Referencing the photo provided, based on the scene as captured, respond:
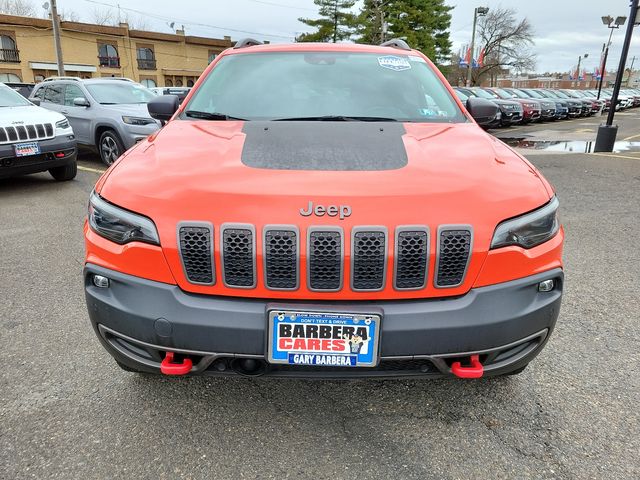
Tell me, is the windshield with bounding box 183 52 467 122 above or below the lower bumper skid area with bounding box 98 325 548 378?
above

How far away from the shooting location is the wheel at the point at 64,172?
24.0ft

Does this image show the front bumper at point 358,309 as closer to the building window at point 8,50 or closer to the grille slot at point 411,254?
the grille slot at point 411,254

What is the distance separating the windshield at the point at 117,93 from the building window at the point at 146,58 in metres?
40.7

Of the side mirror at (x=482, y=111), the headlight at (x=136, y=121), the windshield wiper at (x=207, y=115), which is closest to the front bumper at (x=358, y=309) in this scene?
the windshield wiper at (x=207, y=115)

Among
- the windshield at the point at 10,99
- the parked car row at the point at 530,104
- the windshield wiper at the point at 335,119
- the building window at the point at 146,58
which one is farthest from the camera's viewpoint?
the building window at the point at 146,58

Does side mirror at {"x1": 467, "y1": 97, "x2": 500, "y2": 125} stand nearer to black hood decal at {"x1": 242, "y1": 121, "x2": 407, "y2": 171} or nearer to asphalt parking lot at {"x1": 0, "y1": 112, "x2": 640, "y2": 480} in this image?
black hood decal at {"x1": 242, "y1": 121, "x2": 407, "y2": 171}

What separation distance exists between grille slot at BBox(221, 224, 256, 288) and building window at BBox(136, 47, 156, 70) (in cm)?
4995

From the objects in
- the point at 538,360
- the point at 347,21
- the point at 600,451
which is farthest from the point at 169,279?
the point at 347,21

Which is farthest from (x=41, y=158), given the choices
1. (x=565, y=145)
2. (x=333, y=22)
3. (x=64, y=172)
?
(x=333, y=22)

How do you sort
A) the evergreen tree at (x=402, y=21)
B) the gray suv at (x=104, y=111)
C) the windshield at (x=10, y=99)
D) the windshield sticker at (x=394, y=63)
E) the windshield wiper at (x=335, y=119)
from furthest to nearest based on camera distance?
1. the evergreen tree at (x=402, y=21)
2. the gray suv at (x=104, y=111)
3. the windshield at (x=10, y=99)
4. the windshield sticker at (x=394, y=63)
5. the windshield wiper at (x=335, y=119)

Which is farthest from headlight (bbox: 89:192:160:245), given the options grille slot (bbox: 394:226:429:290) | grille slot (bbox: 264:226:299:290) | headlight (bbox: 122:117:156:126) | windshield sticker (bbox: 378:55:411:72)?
headlight (bbox: 122:117:156:126)

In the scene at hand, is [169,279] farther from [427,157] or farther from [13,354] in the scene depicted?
[13,354]

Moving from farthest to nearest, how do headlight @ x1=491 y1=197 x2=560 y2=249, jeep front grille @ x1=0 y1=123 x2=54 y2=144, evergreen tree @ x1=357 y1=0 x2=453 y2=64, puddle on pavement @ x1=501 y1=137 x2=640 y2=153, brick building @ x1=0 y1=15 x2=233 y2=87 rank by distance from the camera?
evergreen tree @ x1=357 y1=0 x2=453 y2=64 < brick building @ x1=0 y1=15 x2=233 y2=87 < puddle on pavement @ x1=501 y1=137 x2=640 y2=153 < jeep front grille @ x1=0 y1=123 x2=54 y2=144 < headlight @ x1=491 y1=197 x2=560 y2=249

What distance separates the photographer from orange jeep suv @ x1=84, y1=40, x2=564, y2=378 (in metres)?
1.73
